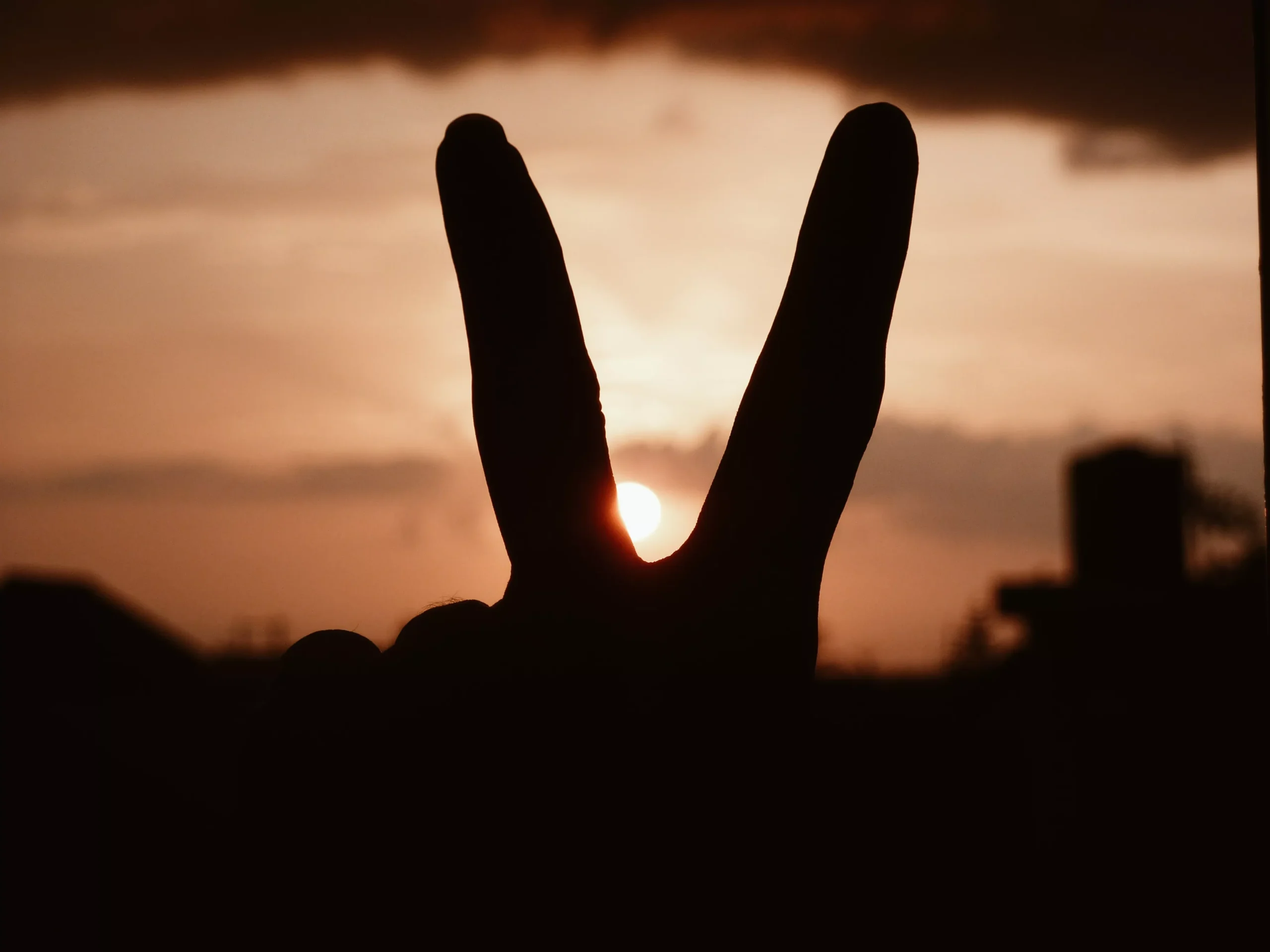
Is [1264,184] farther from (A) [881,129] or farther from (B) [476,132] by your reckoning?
(B) [476,132]

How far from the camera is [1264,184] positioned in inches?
51.1

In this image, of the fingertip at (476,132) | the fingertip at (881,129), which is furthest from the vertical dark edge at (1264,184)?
the fingertip at (476,132)

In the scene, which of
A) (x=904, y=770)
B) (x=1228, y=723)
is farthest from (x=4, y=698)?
(x=1228, y=723)

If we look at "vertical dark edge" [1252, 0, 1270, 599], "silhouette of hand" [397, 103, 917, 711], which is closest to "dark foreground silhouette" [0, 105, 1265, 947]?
"silhouette of hand" [397, 103, 917, 711]

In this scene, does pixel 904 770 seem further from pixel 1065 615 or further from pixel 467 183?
pixel 467 183

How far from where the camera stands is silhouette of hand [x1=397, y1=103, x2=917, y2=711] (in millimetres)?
1499

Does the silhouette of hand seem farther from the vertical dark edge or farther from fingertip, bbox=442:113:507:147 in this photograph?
the vertical dark edge

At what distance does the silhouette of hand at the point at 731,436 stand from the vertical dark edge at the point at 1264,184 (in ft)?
1.24

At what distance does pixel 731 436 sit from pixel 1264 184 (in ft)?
2.07

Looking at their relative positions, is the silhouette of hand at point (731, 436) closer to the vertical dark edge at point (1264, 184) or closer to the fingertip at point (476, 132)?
the fingertip at point (476, 132)

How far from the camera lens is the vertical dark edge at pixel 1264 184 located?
127cm

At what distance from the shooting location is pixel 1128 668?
7.36 metres

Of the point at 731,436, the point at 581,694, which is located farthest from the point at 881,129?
the point at 581,694

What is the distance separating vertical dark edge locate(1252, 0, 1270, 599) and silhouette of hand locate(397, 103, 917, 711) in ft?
1.24
